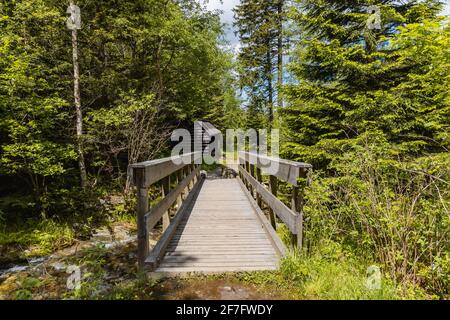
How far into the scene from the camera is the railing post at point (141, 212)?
267cm

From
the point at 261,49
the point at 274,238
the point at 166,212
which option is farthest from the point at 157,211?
the point at 261,49

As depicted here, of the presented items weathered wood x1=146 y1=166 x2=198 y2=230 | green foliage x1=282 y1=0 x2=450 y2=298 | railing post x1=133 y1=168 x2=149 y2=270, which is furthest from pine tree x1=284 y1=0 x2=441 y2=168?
railing post x1=133 y1=168 x2=149 y2=270

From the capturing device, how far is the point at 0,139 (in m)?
6.52

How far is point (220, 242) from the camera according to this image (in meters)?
3.56

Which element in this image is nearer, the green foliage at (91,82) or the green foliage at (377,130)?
the green foliage at (377,130)

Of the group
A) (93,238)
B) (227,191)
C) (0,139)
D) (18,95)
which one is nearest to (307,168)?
(227,191)

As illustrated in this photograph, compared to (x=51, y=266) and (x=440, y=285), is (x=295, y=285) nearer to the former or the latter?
(x=440, y=285)

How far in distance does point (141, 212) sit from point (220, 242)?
1.37 m

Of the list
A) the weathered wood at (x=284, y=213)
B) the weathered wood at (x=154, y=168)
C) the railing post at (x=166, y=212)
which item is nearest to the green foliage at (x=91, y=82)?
the railing post at (x=166, y=212)

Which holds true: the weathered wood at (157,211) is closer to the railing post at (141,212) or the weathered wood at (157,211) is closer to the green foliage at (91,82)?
the railing post at (141,212)

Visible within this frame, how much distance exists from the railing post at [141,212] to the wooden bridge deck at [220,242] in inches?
10.4

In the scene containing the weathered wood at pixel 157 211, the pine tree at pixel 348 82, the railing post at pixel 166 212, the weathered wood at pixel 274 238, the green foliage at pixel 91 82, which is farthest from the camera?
the green foliage at pixel 91 82

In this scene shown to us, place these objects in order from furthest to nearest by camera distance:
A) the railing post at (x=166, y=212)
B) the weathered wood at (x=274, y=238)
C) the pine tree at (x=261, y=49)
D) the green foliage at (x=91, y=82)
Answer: the pine tree at (x=261, y=49) < the green foliage at (x=91, y=82) < the railing post at (x=166, y=212) < the weathered wood at (x=274, y=238)

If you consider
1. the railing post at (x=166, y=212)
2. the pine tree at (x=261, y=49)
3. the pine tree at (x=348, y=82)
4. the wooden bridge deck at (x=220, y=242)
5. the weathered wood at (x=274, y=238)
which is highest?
the pine tree at (x=261, y=49)
